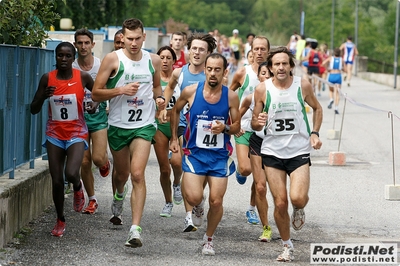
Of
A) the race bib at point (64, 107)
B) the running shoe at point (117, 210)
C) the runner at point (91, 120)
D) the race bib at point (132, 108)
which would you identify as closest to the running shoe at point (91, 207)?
the runner at point (91, 120)

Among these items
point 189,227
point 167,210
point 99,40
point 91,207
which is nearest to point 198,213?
point 189,227

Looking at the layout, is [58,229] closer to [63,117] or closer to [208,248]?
[63,117]

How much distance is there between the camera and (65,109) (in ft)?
33.1

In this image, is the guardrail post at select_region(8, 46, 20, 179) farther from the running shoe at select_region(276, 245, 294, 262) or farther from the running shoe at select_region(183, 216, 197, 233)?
the running shoe at select_region(276, 245, 294, 262)

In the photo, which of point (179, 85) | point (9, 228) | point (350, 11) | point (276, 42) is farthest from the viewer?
point (276, 42)

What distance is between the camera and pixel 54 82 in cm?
1007

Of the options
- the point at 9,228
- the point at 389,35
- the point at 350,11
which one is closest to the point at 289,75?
the point at 9,228

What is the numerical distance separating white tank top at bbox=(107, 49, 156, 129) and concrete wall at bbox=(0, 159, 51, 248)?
120 cm

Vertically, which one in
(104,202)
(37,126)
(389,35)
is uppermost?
(389,35)

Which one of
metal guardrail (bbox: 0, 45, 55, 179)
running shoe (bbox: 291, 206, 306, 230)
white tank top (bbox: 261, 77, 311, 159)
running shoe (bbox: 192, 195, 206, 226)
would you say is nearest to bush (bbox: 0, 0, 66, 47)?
metal guardrail (bbox: 0, 45, 55, 179)

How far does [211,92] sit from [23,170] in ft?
8.74

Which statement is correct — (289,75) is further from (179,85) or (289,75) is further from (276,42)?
(276,42)

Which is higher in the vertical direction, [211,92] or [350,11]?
[350,11]

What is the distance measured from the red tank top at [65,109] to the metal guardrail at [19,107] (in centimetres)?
43
